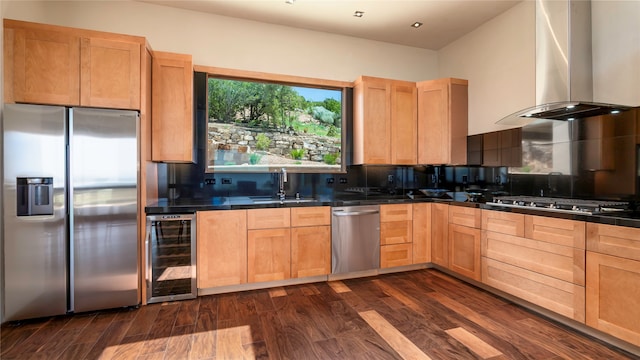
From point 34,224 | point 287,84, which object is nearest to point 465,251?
point 287,84

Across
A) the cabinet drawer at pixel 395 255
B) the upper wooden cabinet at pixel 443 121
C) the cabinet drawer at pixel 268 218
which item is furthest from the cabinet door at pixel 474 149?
the cabinet drawer at pixel 268 218

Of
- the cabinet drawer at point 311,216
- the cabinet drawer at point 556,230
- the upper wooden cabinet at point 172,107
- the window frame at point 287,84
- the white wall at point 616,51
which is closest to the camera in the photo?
the cabinet drawer at point 556,230

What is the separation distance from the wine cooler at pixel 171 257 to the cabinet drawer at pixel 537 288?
276 cm

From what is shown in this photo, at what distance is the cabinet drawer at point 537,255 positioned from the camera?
213cm

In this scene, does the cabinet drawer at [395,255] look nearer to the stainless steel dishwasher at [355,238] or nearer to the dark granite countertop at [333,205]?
the stainless steel dishwasher at [355,238]

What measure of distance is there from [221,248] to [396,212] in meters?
1.92

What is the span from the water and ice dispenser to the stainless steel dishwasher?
7.91 feet

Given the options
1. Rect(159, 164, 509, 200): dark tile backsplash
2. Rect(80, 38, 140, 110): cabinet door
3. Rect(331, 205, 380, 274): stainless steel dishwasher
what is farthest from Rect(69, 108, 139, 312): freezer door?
Rect(331, 205, 380, 274): stainless steel dishwasher

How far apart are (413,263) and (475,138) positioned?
170cm

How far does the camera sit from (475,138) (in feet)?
11.9

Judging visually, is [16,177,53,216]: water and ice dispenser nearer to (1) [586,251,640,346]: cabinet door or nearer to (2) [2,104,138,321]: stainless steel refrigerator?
(2) [2,104,138,321]: stainless steel refrigerator

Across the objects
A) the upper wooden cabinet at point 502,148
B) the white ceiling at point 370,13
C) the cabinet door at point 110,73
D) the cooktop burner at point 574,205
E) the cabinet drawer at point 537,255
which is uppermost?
the white ceiling at point 370,13

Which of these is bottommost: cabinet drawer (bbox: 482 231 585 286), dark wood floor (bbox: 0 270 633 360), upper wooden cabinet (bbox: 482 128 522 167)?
dark wood floor (bbox: 0 270 633 360)

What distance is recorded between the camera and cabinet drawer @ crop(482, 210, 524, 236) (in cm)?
253
